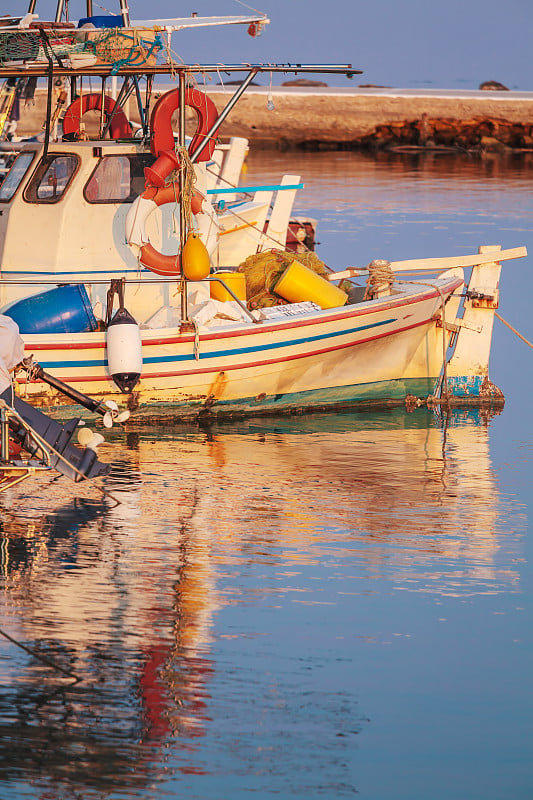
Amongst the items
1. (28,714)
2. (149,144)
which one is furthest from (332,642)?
(149,144)

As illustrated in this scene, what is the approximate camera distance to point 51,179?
13.5 m

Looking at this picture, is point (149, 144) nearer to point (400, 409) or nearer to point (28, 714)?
point (400, 409)

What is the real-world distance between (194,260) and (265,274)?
1.85 m

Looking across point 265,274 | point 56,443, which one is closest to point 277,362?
point 265,274

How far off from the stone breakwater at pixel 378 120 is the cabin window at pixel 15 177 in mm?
50044

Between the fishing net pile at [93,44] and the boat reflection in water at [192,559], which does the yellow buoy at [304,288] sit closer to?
the boat reflection in water at [192,559]

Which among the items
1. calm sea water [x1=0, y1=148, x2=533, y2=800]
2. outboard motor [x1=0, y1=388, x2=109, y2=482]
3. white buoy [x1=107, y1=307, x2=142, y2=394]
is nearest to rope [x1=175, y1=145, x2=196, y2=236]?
white buoy [x1=107, y1=307, x2=142, y2=394]

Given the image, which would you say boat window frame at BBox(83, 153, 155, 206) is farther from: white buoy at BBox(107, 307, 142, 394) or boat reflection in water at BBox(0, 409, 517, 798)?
boat reflection in water at BBox(0, 409, 517, 798)

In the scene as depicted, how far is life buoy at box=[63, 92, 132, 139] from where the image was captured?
14719mm

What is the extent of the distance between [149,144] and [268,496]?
4346 mm

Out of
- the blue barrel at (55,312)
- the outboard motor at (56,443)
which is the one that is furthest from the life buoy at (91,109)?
the outboard motor at (56,443)

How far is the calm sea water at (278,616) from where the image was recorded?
6508 millimetres

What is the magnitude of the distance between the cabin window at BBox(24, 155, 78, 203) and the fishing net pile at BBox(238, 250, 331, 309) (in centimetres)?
218

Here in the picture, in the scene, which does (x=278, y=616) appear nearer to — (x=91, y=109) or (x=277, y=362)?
(x=277, y=362)
